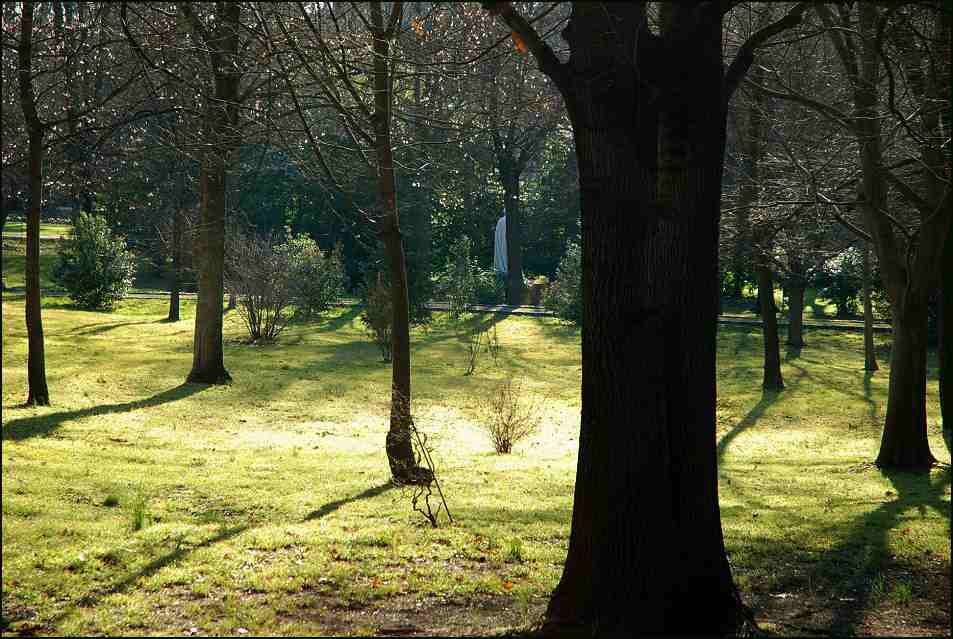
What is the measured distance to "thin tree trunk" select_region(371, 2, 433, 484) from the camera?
9.33 m

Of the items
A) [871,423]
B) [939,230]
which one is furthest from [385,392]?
[939,230]

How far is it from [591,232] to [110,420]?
434 inches

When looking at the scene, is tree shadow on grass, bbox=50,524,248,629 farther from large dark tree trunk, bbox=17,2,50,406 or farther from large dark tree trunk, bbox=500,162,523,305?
large dark tree trunk, bbox=500,162,523,305

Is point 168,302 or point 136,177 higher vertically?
point 136,177

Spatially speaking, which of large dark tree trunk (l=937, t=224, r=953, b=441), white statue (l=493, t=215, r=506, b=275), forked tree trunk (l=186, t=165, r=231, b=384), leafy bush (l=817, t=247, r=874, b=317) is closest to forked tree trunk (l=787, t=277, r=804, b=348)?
leafy bush (l=817, t=247, r=874, b=317)

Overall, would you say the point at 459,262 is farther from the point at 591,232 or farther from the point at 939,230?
the point at 591,232

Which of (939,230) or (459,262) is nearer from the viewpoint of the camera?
(939,230)

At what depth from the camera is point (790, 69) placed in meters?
12.3

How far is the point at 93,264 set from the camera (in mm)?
27641

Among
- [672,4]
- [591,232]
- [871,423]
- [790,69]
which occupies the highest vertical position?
[790,69]

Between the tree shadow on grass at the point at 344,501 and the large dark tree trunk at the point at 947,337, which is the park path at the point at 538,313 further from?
the large dark tree trunk at the point at 947,337

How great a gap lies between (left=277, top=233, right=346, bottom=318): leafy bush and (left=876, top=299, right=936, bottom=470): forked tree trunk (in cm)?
1893

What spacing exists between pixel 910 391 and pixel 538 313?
22.6 metres

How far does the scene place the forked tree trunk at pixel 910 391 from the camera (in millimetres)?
11055
